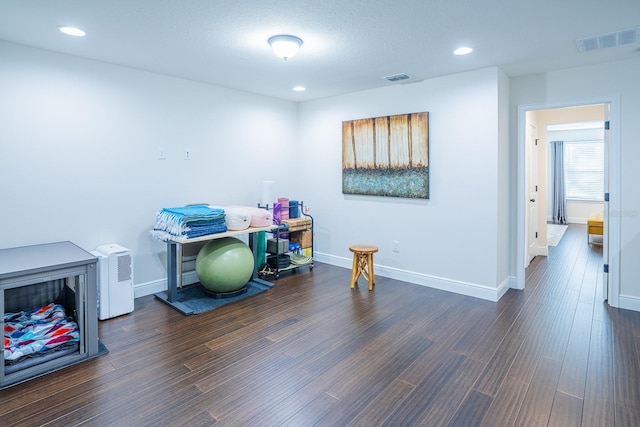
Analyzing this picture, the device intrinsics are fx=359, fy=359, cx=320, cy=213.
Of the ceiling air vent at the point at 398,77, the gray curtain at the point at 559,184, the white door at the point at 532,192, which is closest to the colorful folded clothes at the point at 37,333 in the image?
the ceiling air vent at the point at 398,77

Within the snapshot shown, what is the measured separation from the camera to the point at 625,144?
3459 mm

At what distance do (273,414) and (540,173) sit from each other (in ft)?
18.9

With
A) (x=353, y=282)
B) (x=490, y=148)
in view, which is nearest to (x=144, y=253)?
(x=353, y=282)

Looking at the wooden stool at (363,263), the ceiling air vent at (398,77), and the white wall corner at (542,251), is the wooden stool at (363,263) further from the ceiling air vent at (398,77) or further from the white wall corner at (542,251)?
the white wall corner at (542,251)

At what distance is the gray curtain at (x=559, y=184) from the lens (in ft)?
31.0

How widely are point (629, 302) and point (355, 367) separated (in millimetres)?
2984

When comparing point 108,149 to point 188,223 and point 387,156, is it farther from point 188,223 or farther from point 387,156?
point 387,156

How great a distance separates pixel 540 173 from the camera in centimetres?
589

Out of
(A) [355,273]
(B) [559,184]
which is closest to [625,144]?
(A) [355,273]

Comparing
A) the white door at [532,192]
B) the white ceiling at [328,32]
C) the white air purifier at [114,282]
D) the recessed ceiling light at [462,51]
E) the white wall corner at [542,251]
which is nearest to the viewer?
the white ceiling at [328,32]

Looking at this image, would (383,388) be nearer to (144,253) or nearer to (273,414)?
(273,414)

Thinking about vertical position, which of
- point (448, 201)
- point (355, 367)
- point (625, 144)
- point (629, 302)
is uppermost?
point (625, 144)

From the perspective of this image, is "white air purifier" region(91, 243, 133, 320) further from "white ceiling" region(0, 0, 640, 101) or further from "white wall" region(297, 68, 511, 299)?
"white wall" region(297, 68, 511, 299)

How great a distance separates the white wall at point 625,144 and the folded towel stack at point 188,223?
12.7 feet
